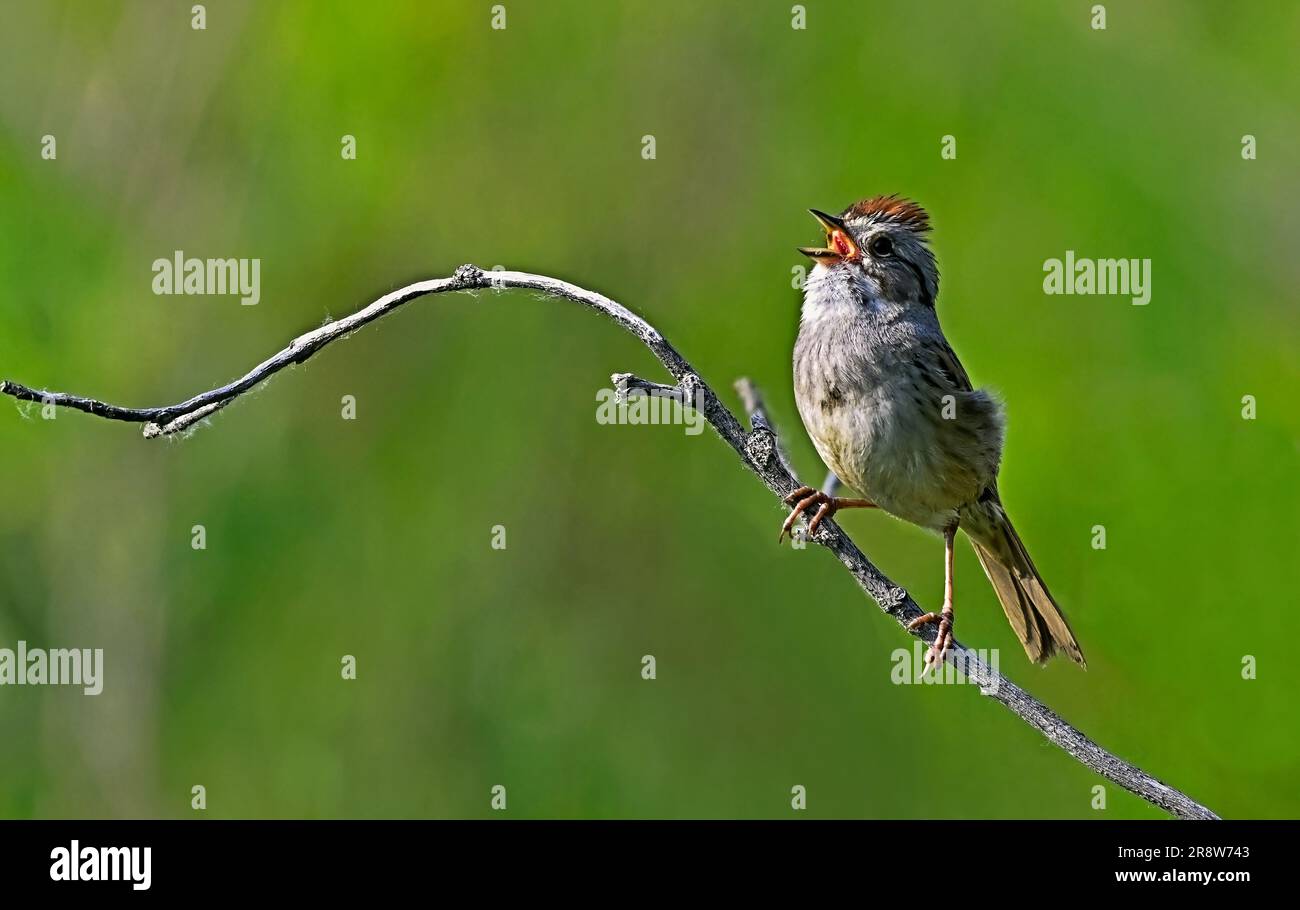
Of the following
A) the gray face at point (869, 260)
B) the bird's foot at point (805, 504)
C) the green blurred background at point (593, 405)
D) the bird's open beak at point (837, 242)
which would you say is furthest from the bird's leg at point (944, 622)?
the green blurred background at point (593, 405)

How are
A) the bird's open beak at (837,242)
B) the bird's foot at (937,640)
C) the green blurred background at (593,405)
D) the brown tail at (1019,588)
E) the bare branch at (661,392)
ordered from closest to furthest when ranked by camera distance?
1. the bare branch at (661,392)
2. the bird's foot at (937,640)
3. the bird's open beak at (837,242)
4. the brown tail at (1019,588)
5. the green blurred background at (593,405)

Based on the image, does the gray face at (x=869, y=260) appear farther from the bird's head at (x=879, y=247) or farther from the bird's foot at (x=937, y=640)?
the bird's foot at (x=937, y=640)

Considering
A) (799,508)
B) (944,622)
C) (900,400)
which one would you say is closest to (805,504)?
(799,508)

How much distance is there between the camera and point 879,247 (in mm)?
5680

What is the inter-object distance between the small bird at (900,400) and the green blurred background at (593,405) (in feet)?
5.36

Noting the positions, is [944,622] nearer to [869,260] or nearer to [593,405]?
[869,260]

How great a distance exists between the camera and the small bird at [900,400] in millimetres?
5398

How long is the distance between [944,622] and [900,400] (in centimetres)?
94

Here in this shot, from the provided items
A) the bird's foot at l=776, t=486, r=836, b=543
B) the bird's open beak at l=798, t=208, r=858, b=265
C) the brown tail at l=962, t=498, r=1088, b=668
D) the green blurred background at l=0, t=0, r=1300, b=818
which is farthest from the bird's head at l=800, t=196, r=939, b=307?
the green blurred background at l=0, t=0, r=1300, b=818

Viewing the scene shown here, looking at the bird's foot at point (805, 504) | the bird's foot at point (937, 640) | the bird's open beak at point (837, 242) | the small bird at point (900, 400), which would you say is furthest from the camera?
the bird's open beak at point (837, 242)

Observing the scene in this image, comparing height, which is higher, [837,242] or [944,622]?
[837,242]

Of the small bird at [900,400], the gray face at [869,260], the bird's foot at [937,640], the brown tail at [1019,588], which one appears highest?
the gray face at [869,260]

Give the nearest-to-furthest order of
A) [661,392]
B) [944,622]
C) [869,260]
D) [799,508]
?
1. [661,392]
2. [799,508]
3. [944,622]
4. [869,260]
